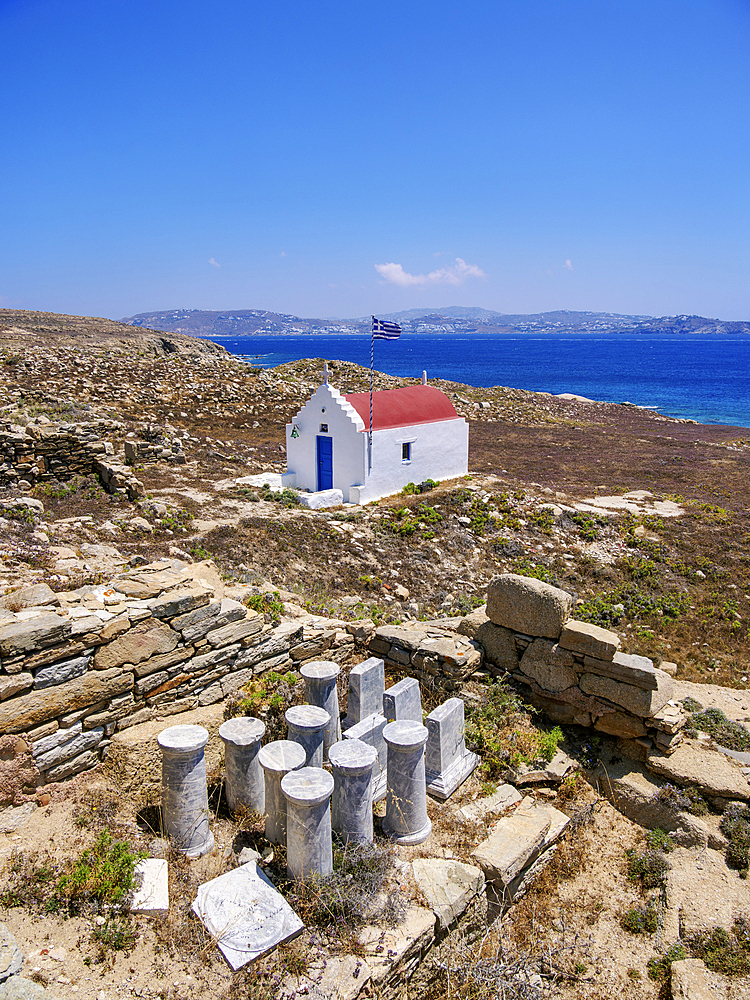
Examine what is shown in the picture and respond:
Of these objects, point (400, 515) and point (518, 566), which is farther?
point (400, 515)

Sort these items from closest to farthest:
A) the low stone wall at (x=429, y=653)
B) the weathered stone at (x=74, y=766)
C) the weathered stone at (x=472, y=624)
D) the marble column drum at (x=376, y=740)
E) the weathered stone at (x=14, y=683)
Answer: the weathered stone at (x=14, y=683)
the weathered stone at (x=74, y=766)
the marble column drum at (x=376, y=740)
the low stone wall at (x=429, y=653)
the weathered stone at (x=472, y=624)

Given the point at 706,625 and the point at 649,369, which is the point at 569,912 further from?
the point at 649,369

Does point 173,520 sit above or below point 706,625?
above

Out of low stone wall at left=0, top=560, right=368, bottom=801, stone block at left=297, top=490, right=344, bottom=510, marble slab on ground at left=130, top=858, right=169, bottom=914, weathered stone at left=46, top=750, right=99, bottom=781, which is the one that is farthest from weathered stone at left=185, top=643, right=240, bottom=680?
stone block at left=297, top=490, right=344, bottom=510

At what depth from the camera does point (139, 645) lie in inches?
234

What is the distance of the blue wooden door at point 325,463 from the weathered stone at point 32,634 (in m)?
15.0

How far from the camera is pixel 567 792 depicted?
6555 millimetres

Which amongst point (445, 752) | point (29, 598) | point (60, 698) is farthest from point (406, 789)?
point (29, 598)

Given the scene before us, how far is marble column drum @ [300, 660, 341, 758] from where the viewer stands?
612cm

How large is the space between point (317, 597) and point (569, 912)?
714 cm

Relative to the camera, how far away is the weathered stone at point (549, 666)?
7.55 m

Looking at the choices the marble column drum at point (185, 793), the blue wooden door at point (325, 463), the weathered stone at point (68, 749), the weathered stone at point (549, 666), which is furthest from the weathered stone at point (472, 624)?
the blue wooden door at point (325, 463)

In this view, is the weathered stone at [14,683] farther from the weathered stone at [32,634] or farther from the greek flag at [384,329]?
the greek flag at [384,329]

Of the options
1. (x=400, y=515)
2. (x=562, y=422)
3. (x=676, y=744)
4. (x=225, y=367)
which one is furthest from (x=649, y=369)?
(x=676, y=744)
